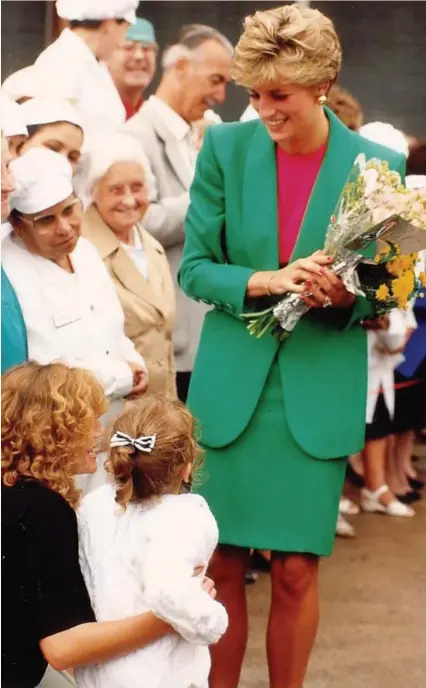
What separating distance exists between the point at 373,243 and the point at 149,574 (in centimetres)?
106

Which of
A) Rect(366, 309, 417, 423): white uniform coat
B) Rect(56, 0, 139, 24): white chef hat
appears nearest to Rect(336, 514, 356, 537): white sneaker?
Rect(366, 309, 417, 423): white uniform coat

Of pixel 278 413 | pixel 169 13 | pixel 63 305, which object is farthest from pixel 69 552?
pixel 169 13

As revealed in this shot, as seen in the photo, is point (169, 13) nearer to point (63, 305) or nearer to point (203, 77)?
point (203, 77)

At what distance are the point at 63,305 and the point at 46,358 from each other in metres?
0.16

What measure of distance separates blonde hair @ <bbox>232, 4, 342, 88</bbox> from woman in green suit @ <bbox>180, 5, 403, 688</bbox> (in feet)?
0.39

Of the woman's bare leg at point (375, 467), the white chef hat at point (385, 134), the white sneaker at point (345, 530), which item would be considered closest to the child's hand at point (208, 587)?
the white chef hat at point (385, 134)

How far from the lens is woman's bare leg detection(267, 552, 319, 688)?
3281 mm

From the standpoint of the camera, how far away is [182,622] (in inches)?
96.1

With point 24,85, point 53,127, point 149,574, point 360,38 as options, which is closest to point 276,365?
point 149,574

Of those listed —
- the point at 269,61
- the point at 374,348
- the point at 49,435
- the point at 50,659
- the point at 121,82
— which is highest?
the point at 269,61

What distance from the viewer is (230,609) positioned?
3361 millimetres

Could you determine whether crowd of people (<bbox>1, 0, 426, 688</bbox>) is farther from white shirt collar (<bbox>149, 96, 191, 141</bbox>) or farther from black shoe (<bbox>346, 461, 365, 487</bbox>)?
black shoe (<bbox>346, 461, 365, 487</bbox>)

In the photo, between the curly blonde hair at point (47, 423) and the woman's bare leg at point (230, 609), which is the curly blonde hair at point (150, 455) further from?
the woman's bare leg at point (230, 609)

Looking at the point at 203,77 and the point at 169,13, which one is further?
the point at 169,13
